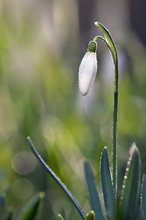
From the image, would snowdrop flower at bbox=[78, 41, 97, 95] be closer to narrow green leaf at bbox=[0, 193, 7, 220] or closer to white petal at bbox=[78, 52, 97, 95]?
white petal at bbox=[78, 52, 97, 95]

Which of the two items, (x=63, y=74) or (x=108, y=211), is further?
(x=63, y=74)

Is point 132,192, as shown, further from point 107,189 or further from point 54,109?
point 54,109

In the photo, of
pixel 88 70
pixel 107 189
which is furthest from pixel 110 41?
pixel 107 189

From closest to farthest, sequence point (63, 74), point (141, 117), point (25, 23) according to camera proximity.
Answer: point (141, 117), point (63, 74), point (25, 23)

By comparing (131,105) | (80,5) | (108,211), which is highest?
A: (108,211)

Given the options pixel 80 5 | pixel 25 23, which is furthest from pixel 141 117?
pixel 80 5

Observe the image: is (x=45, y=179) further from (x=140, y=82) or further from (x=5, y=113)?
(x=140, y=82)

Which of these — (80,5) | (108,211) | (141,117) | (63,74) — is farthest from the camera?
(80,5)
